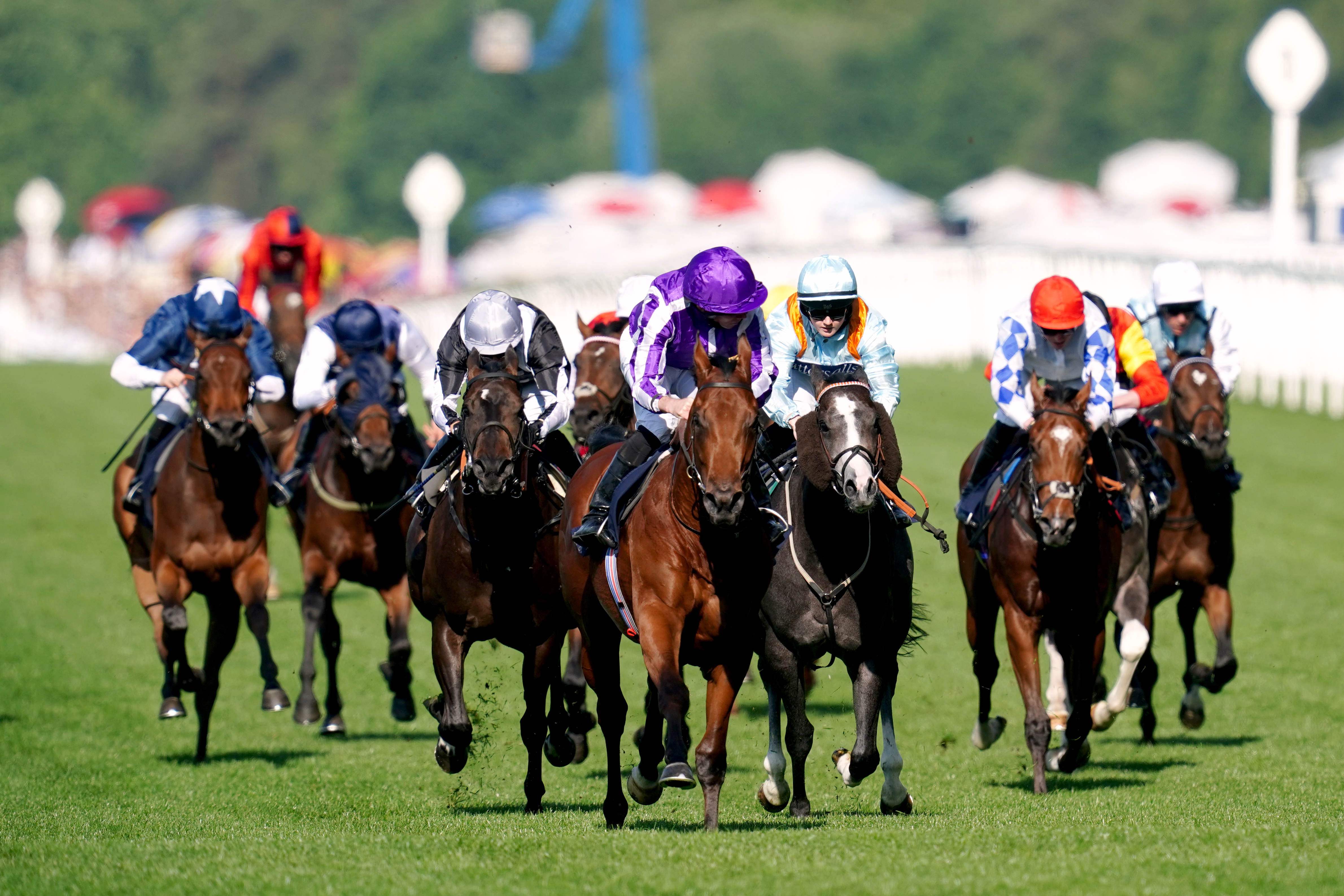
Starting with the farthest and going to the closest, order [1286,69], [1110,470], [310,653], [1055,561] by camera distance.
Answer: [1286,69] < [310,653] < [1110,470] < [1055,561]

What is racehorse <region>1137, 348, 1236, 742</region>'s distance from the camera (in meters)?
11.4

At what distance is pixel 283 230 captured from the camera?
14.8 metres

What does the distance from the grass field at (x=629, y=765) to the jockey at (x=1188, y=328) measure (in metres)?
1.92

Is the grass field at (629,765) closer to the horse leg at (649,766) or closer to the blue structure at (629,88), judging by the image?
the horse leg at (649,766)

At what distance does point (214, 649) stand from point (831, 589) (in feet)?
12.8

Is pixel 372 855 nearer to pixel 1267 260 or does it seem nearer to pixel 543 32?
pixel 1267 260

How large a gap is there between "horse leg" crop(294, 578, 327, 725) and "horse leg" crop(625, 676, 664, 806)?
3.58 meters

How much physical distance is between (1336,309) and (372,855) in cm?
1731

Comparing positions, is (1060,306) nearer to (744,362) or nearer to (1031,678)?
(1031,678)

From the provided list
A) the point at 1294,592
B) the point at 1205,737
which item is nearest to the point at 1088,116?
the point at 1294,592

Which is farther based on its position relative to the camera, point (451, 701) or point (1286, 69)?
point (1286, 69)

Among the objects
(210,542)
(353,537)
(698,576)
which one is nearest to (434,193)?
(353,537)

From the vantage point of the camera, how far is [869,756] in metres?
8.31

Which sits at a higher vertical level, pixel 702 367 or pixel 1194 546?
pixel 702 367
